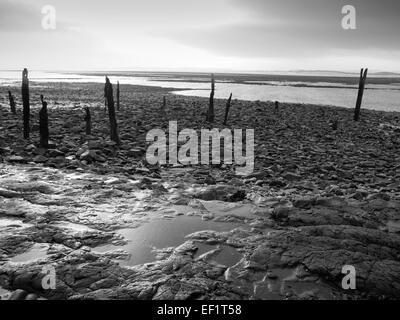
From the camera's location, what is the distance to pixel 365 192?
8570 mm

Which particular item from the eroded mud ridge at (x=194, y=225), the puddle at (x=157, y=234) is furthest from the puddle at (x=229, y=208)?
the puddle at (x=157, y=234)

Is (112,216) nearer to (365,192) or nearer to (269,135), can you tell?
(365,192)

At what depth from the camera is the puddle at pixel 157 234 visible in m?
5.54

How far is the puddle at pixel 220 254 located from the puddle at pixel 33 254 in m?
2.44

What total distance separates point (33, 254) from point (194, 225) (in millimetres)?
2894

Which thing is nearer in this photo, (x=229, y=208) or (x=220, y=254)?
(x=220, y=254)

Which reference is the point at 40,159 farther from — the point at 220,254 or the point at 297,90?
the point at 297,90

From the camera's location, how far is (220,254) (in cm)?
558

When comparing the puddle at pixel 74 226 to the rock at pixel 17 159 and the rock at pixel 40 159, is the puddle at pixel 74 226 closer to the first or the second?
the rock at pixel 40 159

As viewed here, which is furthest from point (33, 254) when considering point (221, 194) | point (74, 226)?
point (221, 194)

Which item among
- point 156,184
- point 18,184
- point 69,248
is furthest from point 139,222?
point 18,184
